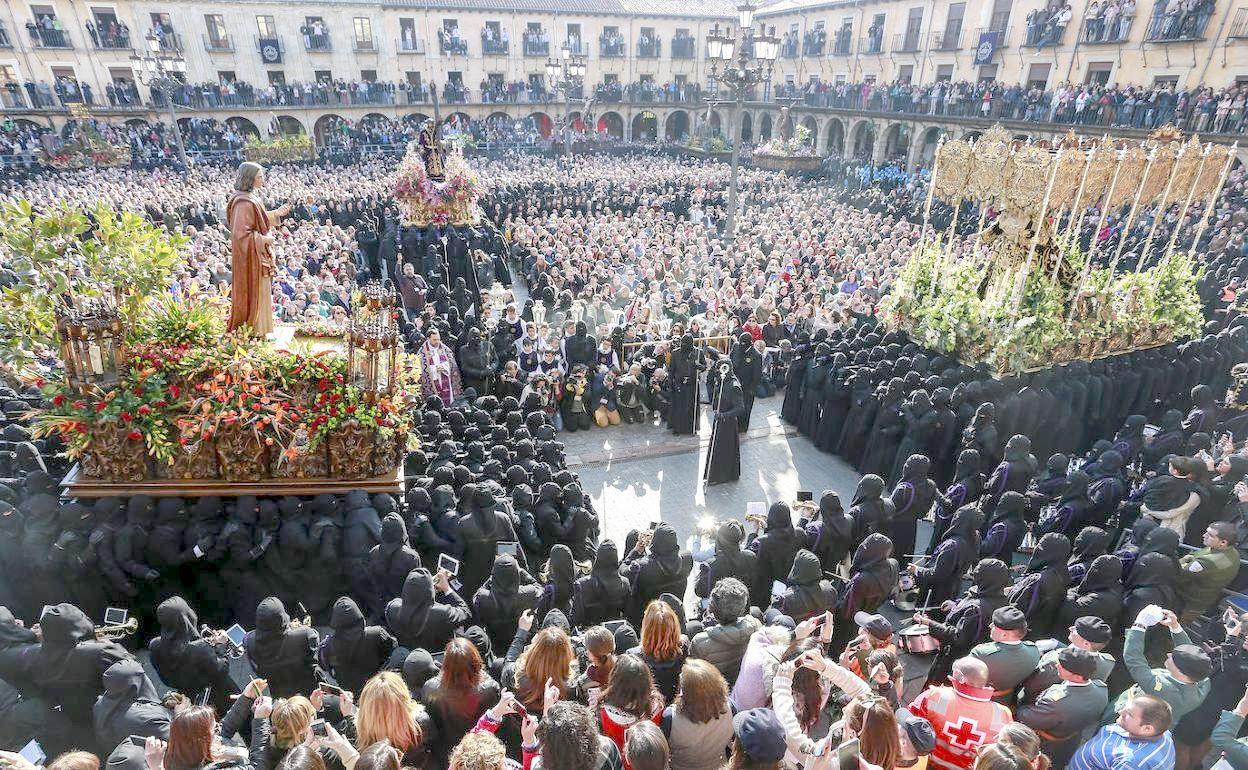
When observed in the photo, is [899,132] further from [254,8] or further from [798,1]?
[254,8]

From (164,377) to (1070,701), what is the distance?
7221mm

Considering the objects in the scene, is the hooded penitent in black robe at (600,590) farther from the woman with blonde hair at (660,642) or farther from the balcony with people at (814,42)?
the balcony with people at (814,42)

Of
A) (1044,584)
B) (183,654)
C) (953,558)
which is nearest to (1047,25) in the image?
(953,558)

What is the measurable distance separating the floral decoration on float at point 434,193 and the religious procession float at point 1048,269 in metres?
10.7

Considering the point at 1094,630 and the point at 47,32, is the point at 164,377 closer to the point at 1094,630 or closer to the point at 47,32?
the point at 1094,630

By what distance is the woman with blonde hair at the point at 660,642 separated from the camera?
406 cm

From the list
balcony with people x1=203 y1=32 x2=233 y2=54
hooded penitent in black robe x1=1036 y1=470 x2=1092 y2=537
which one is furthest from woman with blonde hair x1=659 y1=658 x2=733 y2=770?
balcony with people x1=203 y1=32 x2=233 y2=54

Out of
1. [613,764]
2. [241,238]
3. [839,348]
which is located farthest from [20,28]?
[613,764]

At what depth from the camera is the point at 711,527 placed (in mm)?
5996

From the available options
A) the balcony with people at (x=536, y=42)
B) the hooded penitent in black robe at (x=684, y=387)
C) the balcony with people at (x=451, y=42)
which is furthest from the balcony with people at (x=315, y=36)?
the hooded penitent in black robe at (x=684, y=387)

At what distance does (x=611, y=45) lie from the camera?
45.2 meters

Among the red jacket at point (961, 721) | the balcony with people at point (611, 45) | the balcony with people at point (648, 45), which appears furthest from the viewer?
the balcony with people at point (648, 45)

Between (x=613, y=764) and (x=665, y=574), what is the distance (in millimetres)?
2236

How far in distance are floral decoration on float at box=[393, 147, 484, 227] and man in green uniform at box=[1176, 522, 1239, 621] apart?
50.7 ft
